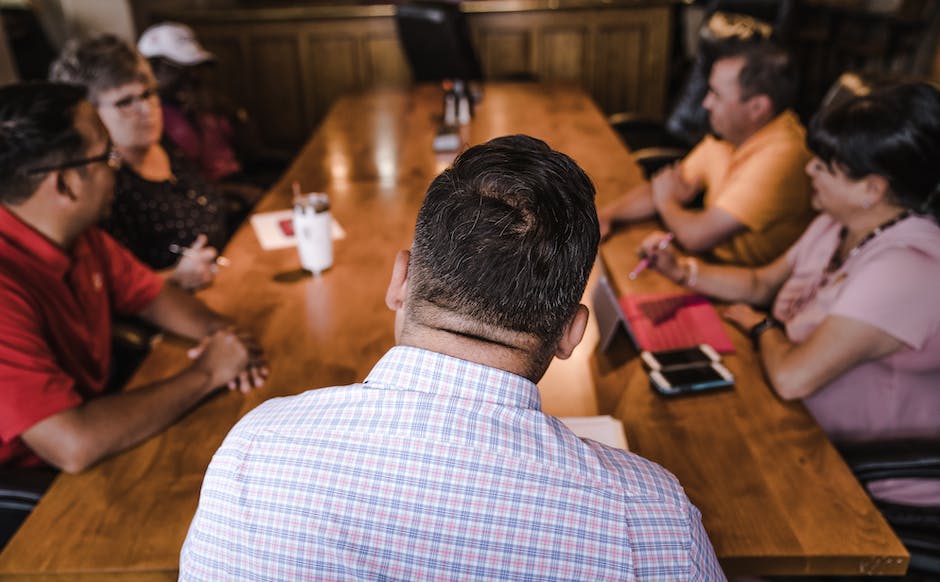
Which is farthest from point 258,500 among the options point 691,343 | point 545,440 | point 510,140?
point 691,343

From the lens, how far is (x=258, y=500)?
74 cm

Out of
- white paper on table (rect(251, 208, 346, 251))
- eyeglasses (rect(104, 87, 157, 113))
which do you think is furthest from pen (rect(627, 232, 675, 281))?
eyeglasses (rect(104, 87, 157, 113))

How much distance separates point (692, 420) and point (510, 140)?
652 millimetres

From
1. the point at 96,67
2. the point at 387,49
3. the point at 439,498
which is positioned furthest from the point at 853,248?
the point at 387,49

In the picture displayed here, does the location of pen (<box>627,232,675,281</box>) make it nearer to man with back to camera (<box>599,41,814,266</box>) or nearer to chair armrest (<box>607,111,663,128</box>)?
man with back to camera (<box>599,41,814,266</box>)

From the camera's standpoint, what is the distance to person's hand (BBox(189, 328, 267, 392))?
4.48ft

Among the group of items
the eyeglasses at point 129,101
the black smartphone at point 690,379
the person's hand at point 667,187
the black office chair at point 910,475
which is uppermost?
the eyeglasses at point 129,101

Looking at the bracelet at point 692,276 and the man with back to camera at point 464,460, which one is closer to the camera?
the man with back to camera at point 464,460

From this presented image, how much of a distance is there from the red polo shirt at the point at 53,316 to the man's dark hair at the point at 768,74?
5.70 ft

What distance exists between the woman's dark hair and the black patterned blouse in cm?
191

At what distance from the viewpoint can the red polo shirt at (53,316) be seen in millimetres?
1187

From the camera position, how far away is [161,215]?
233 cm

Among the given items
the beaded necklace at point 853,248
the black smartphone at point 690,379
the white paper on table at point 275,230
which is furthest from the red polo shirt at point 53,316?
the beaded necklace at point 853,248

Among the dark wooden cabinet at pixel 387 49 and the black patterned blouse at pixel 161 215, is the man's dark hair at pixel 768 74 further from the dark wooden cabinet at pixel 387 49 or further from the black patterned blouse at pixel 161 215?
the dark wooden cabinet at pixel 387 49
